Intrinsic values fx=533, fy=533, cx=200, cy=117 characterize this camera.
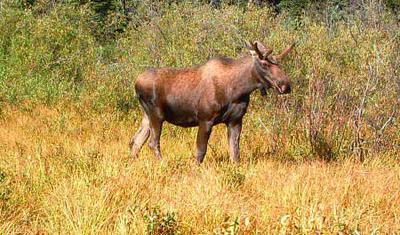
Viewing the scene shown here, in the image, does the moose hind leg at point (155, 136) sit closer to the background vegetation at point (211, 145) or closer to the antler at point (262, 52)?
the background vegetation at point (211, 145)

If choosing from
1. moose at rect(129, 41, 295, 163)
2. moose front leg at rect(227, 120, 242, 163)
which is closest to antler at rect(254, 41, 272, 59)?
moose at rect(129, 41, 295, 163)

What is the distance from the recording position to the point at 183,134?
9.75 meters

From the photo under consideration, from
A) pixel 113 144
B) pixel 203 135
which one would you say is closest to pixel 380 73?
pixel 203 135

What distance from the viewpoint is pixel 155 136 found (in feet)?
25.1

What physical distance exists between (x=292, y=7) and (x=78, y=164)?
27.7m

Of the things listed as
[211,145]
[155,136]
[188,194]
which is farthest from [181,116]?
[188,194]

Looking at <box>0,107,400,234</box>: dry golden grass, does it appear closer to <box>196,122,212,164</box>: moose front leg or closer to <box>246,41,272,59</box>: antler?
<box>196,122,212,164</box>: moose front leg

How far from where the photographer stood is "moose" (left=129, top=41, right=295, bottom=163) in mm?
6957

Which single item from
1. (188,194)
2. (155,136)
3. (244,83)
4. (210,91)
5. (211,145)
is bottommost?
(211,145)

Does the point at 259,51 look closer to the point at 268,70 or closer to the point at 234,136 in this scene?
the point at 268,70

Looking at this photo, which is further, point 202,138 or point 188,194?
point 202,138

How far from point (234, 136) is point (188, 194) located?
82.1 inches

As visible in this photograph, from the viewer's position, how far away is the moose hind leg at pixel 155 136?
25.1 feet

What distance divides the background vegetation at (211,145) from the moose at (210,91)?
1.68 feet
